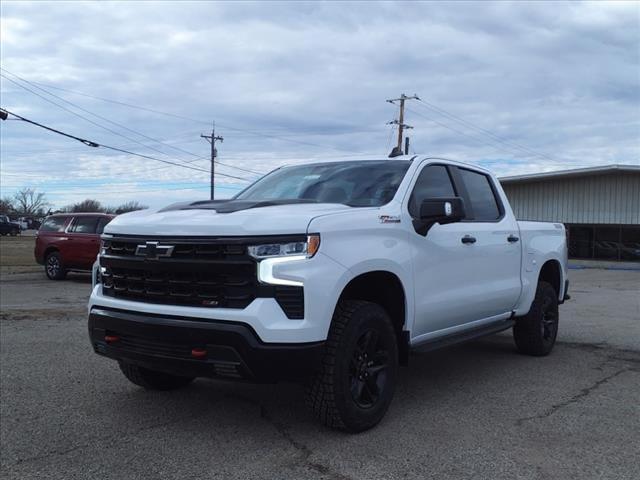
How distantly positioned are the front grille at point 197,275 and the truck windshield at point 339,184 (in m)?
1.21

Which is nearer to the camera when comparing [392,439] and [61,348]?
[392,439]

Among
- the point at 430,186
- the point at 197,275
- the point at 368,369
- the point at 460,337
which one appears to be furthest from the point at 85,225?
the point at 368,369

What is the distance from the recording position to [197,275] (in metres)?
3.94

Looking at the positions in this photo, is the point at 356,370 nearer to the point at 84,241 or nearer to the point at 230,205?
the point at 230,205

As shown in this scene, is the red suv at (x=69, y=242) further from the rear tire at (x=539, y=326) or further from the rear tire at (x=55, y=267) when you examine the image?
Result: the rear tire at (x=539, y=326)

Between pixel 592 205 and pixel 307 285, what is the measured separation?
2921 cm

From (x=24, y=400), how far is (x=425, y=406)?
3261mm

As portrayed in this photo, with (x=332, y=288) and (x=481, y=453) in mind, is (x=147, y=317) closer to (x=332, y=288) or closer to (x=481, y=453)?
(x=332, y=288)

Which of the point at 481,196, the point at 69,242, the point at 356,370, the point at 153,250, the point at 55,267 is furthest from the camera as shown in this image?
the point at 55,267

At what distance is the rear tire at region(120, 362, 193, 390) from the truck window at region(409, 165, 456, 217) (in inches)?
95.7

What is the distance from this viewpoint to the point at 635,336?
853 cm

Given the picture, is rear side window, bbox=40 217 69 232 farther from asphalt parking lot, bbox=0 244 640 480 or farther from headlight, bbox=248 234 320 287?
headlight, bbox=248 234 320 287

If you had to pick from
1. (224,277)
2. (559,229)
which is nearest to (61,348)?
(224,277)

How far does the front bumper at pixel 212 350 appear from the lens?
3.73m
